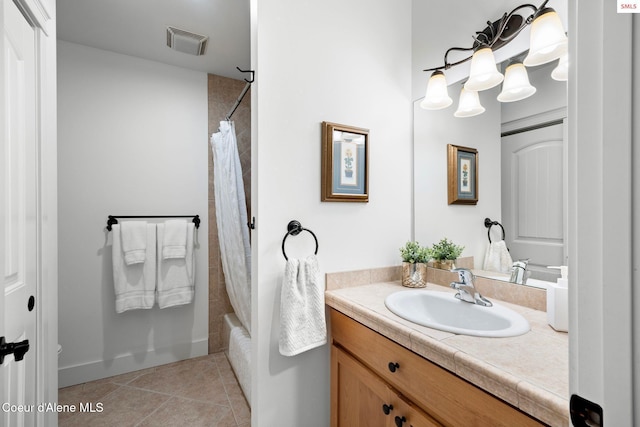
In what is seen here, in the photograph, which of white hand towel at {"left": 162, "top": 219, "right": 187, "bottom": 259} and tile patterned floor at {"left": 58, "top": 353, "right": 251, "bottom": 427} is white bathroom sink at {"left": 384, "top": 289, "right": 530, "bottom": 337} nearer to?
tile patterned floor at {"left": 58, "top": 353, "right": 251, "bottom": 427}

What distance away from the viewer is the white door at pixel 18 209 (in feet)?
3.02

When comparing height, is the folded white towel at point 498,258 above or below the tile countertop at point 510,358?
above

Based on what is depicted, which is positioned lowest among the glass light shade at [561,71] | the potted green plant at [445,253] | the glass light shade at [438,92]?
the potted green plant at [445,253]

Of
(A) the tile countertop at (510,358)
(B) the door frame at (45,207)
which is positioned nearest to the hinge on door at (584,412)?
(A) the tile countertop at (510,358)

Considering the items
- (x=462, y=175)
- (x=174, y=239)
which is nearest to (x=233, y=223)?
(x=174, y=239)

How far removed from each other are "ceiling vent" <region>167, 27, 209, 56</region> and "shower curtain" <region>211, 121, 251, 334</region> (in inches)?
23.3

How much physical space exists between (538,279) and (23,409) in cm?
200

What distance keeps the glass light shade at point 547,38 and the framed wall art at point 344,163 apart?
0.76 m

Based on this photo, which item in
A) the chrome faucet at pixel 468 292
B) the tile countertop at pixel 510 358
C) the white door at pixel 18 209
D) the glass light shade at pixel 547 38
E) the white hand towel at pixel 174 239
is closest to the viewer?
the tile countertop at pixel 510 358

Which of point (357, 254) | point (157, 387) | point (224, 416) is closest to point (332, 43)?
point (357, 254)

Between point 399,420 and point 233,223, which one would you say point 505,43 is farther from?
point 233,223

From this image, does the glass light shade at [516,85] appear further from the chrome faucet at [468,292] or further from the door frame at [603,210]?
the door frame at [603,210]

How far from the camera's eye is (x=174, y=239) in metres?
2.37

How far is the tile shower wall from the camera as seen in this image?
2600 mm
